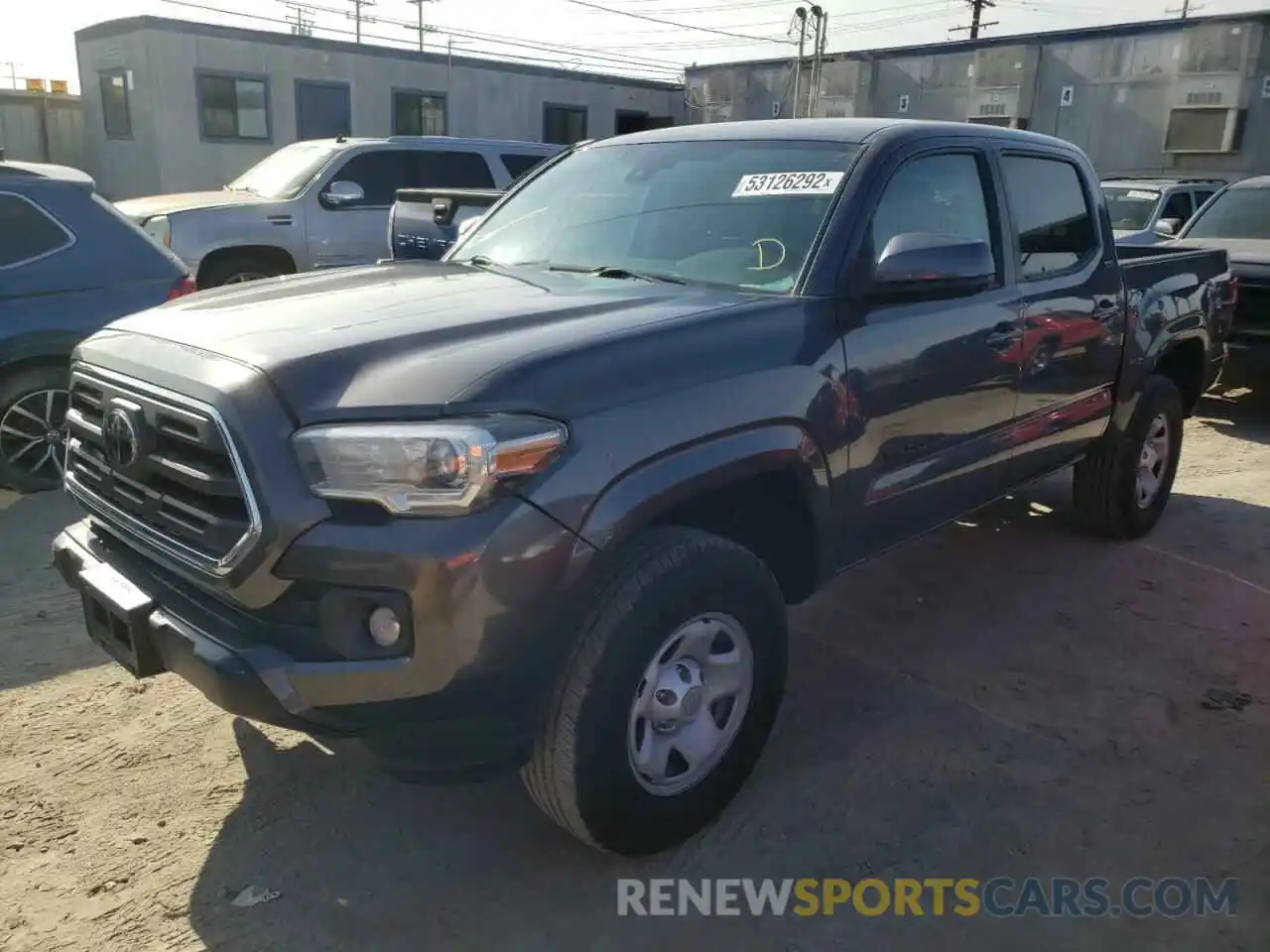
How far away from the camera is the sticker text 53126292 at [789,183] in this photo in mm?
3260

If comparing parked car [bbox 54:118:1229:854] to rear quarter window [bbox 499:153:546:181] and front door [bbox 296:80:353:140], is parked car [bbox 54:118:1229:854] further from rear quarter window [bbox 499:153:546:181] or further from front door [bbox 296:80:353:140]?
front door [bbox 296:80:353:140]

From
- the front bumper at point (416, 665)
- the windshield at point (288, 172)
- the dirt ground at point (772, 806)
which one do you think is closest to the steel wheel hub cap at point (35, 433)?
the dirt ground at point (772, 806)

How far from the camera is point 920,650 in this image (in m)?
4.08

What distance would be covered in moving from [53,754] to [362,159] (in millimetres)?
7984

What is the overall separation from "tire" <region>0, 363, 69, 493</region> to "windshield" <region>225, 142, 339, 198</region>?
4.85 m

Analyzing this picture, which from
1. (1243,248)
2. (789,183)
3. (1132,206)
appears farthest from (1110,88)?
(789,183)

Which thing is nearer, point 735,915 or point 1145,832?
point 735,915

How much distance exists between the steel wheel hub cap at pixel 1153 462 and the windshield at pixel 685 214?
276cm

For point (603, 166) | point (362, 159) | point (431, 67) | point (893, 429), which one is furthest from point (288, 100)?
point (893, 429)

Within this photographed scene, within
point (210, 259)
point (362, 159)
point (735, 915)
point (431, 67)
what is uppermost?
point (431, 67)

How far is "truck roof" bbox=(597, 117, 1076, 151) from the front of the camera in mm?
3479

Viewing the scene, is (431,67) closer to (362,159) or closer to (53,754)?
(362,159)

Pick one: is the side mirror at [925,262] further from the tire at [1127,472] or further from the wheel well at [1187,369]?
the wheel well at [1187,369]

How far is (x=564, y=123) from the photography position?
26.8m
